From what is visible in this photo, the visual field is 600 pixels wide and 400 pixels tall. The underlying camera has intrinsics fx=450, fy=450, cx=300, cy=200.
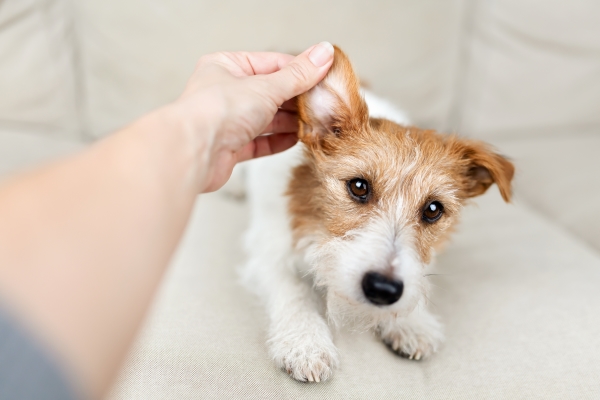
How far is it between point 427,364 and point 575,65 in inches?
95.4

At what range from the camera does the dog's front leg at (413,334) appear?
1332mm

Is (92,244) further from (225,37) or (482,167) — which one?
(225,37)

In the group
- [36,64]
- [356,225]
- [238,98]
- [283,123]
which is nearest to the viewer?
[238,98]

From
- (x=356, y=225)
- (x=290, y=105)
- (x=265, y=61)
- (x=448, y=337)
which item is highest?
(x=265, y=61)

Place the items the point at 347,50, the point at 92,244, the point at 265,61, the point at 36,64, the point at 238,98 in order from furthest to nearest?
the point at 347,50 → the point at 36,64 → the point at 265,61 → the point at 238,98 → the point at 92,244

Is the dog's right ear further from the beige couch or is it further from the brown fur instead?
the beige couch

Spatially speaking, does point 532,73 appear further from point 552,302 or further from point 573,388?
point 573,388

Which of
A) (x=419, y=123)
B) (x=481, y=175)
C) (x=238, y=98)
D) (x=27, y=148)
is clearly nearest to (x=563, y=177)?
(x=419, y=123)

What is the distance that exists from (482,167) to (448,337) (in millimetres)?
597

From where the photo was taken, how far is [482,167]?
159 centimetres

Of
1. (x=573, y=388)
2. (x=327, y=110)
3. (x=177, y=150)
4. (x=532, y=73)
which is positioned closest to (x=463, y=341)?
(x=573, y=388)

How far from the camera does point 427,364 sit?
4.35ft

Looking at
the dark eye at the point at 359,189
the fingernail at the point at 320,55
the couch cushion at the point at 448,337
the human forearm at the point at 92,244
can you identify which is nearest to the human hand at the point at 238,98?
the fingernail at the point at 320,55

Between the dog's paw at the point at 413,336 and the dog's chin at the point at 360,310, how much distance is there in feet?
0.37
